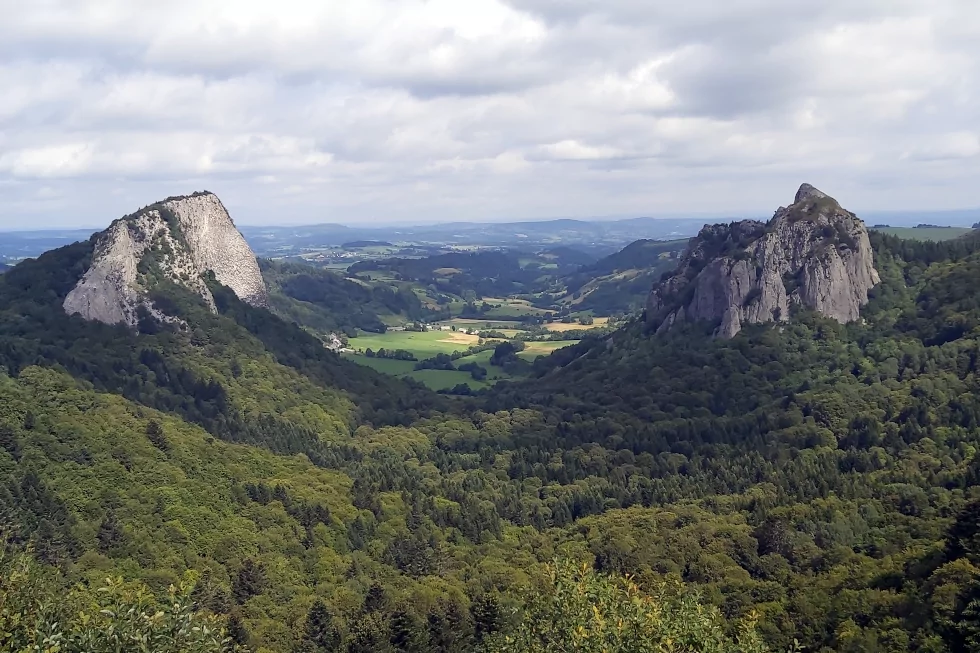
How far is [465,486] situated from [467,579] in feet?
136

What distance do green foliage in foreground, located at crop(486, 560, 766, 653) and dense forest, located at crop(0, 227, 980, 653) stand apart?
0.22 meters

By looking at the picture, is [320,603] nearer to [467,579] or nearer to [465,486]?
[467,579]

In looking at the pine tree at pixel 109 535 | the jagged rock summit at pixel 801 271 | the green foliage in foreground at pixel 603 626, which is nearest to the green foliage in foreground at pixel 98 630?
the green foliage in foreground at pixel 603 626

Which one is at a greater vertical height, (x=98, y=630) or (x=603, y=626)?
(x=98, y=630)

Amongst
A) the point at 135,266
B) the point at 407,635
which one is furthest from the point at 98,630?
the point at 135,266

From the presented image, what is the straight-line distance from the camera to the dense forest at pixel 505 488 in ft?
211

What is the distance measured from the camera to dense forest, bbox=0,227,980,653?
6419cm

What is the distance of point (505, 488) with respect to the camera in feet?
443

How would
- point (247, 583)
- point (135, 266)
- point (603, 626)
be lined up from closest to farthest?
point (603, 626), point (247, 583), point (135, 266)

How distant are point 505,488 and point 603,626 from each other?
94353 mm

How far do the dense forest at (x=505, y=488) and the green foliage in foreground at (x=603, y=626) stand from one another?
0.22m

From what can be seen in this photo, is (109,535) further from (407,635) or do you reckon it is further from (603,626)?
(603,626)

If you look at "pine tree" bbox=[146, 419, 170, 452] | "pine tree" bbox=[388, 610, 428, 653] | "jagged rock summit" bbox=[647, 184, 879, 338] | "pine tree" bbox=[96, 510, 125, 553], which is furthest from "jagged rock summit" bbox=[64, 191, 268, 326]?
"jagged rock summit" bbox=[647, 184, 879, 338]

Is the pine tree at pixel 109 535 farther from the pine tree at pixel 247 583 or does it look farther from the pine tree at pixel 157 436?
the pine tree at pixel 157 436
